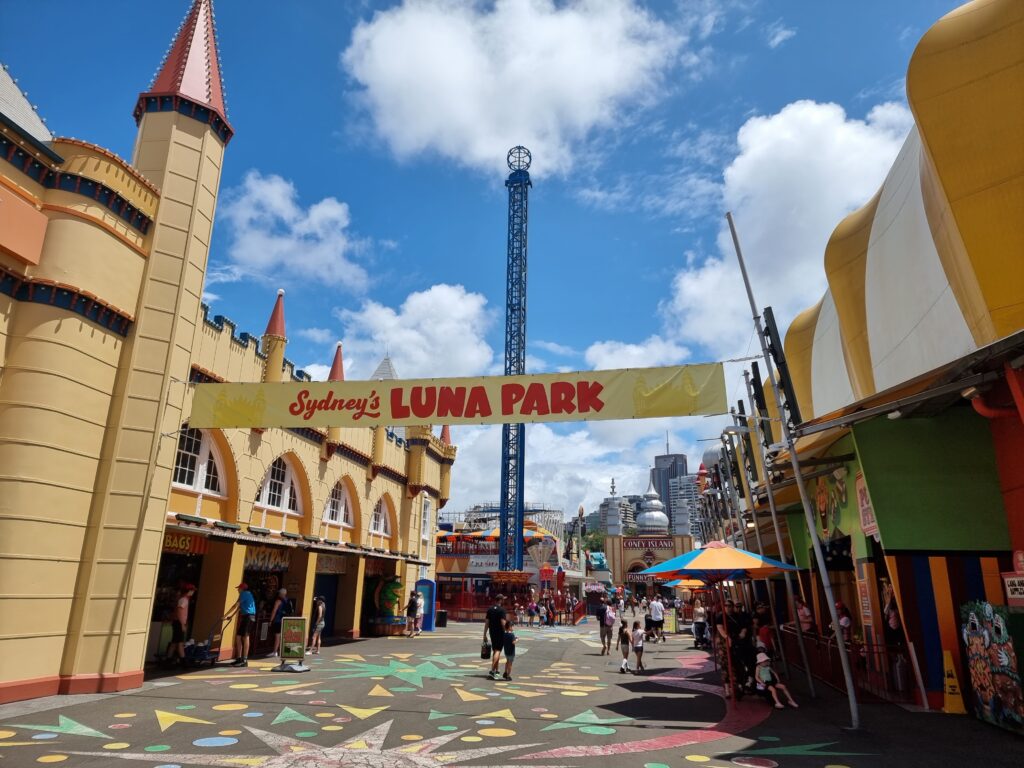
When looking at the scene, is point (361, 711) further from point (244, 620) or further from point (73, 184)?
point (73, 184)

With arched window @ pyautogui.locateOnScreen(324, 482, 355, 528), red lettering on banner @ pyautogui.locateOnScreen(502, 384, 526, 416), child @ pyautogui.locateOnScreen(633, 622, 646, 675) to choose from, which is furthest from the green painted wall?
arched window @ pyautogui.locateOnScreen(324, 482, 355, 528)

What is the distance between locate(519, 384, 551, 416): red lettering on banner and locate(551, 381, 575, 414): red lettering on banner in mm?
153

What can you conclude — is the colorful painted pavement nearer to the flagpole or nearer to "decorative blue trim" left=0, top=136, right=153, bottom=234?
the flagpole

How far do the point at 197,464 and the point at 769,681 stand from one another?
1396 centimetres

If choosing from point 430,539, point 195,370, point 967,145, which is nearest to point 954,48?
point 967,145

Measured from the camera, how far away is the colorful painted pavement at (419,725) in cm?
783

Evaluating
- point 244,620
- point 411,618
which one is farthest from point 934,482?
point 411,618

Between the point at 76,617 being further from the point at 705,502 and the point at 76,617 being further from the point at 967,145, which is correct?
the point at 705,502

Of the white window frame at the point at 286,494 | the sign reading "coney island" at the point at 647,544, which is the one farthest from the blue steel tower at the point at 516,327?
the white window frame at the point at 286,494

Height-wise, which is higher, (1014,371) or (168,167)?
(168,167)

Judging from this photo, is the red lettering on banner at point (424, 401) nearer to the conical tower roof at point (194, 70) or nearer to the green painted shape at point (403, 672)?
the green painted shape at point (403, 672)

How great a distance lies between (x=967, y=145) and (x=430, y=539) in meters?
29.4

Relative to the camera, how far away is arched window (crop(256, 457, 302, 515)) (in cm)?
1981

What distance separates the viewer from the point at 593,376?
1248 centimetres
